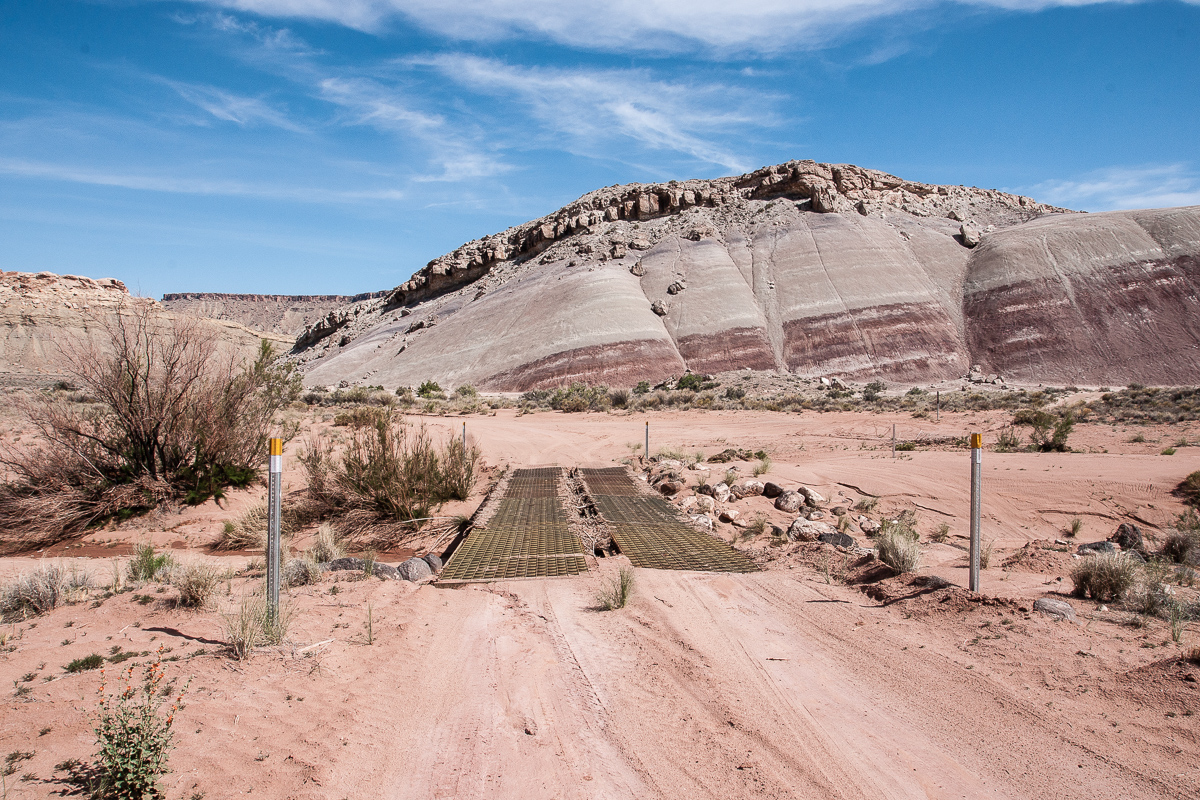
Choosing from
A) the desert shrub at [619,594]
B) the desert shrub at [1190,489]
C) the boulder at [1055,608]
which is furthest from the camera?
the desert shrub at [1190,489]

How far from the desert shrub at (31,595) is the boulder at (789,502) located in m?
9.43

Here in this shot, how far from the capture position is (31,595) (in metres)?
5.41

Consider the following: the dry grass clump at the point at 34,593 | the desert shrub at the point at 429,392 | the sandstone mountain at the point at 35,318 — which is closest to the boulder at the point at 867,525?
the dry grass clump at the point at 34,593

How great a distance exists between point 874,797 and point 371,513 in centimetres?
858

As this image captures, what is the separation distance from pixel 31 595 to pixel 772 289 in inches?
2307

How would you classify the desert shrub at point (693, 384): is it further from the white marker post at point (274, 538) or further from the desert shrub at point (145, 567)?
the white marker post at point (274, 538)

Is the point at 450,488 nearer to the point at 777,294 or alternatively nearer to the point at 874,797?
the point at 874,797

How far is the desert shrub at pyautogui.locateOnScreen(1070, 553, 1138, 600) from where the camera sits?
18.9 feet

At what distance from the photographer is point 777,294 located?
5850cm

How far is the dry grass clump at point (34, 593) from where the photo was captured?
17.6 feet

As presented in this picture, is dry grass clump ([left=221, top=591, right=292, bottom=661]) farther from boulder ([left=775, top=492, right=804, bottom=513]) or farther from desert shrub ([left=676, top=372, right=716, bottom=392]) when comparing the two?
desert shrub ([left=676, top=372, right=716, bottom=392])

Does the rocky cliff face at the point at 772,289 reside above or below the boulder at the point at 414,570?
above

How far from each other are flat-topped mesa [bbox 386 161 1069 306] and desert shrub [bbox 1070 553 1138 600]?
66.3 metres

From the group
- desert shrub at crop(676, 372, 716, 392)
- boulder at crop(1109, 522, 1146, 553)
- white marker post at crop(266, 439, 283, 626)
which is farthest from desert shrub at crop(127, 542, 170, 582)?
desert shrub at crop(676, 372, 716, 392)
